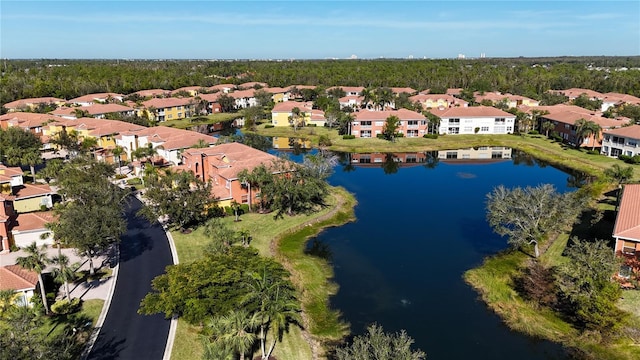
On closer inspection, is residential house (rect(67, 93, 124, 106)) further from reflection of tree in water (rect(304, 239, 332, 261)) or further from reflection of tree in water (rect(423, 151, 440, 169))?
reflection of tree in water (rect(304, 239, 332, 261))

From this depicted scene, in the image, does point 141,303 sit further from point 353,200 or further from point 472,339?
point 353,200

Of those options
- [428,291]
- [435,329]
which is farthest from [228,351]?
[428,291]

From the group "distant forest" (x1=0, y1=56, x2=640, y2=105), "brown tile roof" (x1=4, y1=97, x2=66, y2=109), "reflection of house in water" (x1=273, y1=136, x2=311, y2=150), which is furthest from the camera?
"distant forest" (x1=0, y1=56, x2=640, y2=105)

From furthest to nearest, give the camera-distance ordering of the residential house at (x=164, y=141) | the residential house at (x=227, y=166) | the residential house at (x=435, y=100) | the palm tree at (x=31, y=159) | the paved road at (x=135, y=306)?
the residential house at (x=435, y=100) < the residential house at (x=164, y=141) < the palm tree at (x=31, y=159) < the residential house at (x=227, y=166) < the paved road at (x=135, y=306)

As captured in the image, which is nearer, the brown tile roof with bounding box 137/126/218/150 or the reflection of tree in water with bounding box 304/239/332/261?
the reflection of tree in water with bounding box 304/239/332/261

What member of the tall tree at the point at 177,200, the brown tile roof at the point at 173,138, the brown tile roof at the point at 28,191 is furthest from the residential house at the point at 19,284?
the brown tile roof at the point at 173,138

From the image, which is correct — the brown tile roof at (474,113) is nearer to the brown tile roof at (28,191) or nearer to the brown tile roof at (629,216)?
the brown tile roof at (629,216)

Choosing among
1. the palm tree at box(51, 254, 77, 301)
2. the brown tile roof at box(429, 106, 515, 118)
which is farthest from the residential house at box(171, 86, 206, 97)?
the palm tree at box(51, 254, 77, 301)
